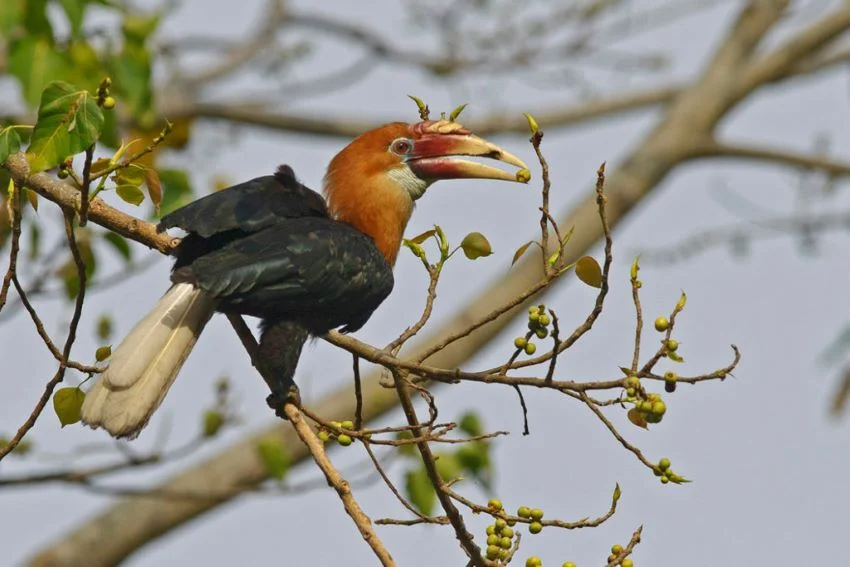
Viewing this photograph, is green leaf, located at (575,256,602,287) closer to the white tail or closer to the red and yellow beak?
the white tail

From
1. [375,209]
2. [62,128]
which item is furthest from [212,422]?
[62,128]

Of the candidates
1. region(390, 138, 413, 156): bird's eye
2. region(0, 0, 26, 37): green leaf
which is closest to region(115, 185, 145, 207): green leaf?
region(0, 0, 26, 37): green leaf

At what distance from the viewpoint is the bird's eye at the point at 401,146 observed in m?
4.91

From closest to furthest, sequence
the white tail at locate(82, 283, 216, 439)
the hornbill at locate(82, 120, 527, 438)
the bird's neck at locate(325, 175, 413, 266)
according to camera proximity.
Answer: the white tail at locate(82, 283, 216, 439)
the hornbill at locate(82, 120, 527, 438)
the bird's neck at locate(325, 175, 413, 266)

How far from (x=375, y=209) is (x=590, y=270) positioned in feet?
5.96

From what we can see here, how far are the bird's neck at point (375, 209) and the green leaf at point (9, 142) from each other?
1.79 meters

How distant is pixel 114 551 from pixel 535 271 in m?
3.10

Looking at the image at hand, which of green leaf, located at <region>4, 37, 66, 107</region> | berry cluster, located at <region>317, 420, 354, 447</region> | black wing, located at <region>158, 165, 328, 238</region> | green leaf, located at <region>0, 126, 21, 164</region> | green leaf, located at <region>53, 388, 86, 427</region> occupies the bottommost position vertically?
berry cluster, located at <region>317, 420, 354, 447</region>

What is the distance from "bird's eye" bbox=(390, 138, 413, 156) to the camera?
4.91 meters

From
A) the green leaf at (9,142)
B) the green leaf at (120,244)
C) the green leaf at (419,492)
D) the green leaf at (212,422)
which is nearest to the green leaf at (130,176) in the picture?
the green leaf at (9,142)

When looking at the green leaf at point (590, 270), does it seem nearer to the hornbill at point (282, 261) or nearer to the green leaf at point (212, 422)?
the hornbill at point (282, 261)

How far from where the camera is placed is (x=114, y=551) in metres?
8.54

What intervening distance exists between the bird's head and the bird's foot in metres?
0.88

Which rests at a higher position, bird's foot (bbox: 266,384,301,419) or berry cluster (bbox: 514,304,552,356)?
bird's foot (bbox: 266,384,301,419)
